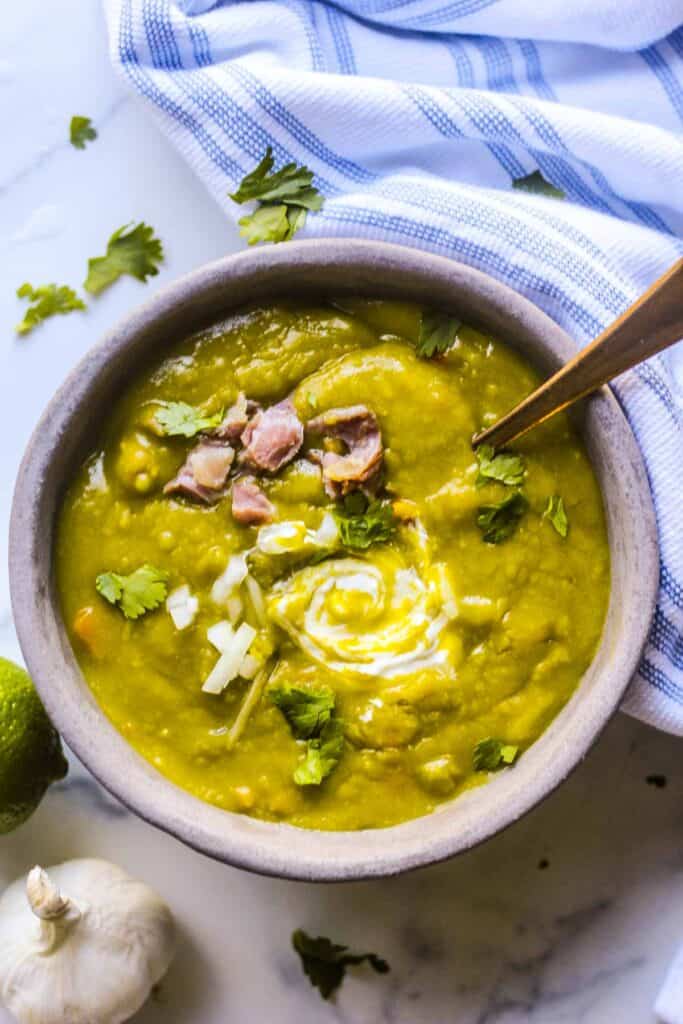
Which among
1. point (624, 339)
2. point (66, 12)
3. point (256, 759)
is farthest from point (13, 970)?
point (66, 12)

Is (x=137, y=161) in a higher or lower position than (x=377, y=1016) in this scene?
higher

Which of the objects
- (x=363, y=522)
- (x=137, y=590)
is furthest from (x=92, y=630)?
(x=363, y=522)

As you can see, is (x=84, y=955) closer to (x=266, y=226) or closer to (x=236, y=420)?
(x=236, y=420)

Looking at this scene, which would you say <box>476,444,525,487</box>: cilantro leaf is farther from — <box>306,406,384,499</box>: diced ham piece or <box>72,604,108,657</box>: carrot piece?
<box>72,604,108,657</box>: carrot piece

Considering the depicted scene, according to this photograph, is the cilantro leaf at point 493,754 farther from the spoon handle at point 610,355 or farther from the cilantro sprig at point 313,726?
the spoon handle at point 610,355

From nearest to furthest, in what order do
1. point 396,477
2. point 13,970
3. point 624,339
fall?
point 624,339, point 396,477, point 13,970

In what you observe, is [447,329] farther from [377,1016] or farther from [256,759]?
[377,1016]

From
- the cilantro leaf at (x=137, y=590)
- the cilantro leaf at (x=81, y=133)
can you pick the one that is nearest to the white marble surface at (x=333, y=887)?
the cilantro leaf at (x=81, y=133)
